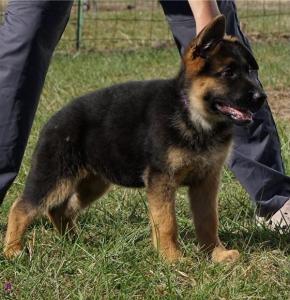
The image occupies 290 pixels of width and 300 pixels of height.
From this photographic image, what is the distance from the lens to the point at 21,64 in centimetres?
398

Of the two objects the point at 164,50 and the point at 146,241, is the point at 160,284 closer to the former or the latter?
the point at 146,241

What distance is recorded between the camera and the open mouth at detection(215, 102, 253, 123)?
3.54 metres

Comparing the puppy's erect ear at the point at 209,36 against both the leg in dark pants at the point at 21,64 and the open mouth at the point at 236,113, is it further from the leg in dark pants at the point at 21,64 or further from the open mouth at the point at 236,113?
the leg in dark pants at the point at 21,64

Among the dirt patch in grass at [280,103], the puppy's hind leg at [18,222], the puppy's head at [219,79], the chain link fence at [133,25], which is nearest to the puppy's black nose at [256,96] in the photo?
the puppy's head at [219,79]

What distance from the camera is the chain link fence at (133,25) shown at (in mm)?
12758

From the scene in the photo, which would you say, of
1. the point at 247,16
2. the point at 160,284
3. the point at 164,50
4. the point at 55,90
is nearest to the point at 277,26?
the point at 247,16

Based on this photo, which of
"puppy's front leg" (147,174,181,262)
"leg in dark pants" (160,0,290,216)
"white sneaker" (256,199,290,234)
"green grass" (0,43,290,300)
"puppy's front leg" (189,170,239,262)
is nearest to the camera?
"green grass" (0,43,290,300)

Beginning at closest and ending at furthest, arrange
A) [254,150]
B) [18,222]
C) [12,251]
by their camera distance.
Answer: [12,251] → [18,222] → [254,150]

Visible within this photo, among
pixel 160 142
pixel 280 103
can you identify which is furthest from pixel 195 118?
pixel 280 103

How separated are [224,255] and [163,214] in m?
0.38

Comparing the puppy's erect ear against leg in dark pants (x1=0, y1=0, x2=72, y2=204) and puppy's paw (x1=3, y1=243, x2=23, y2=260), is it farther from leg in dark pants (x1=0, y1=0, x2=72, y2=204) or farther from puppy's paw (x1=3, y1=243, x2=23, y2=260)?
puppy's paw (x1=3, y1=243, x2=23, y2=260)

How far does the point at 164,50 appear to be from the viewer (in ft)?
38.9

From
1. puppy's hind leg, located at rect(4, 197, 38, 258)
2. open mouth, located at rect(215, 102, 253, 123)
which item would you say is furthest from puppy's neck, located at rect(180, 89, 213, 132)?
puppy's hind leg, located at rect(4, 197, 38, 258)

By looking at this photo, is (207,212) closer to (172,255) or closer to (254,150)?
(172,255)
